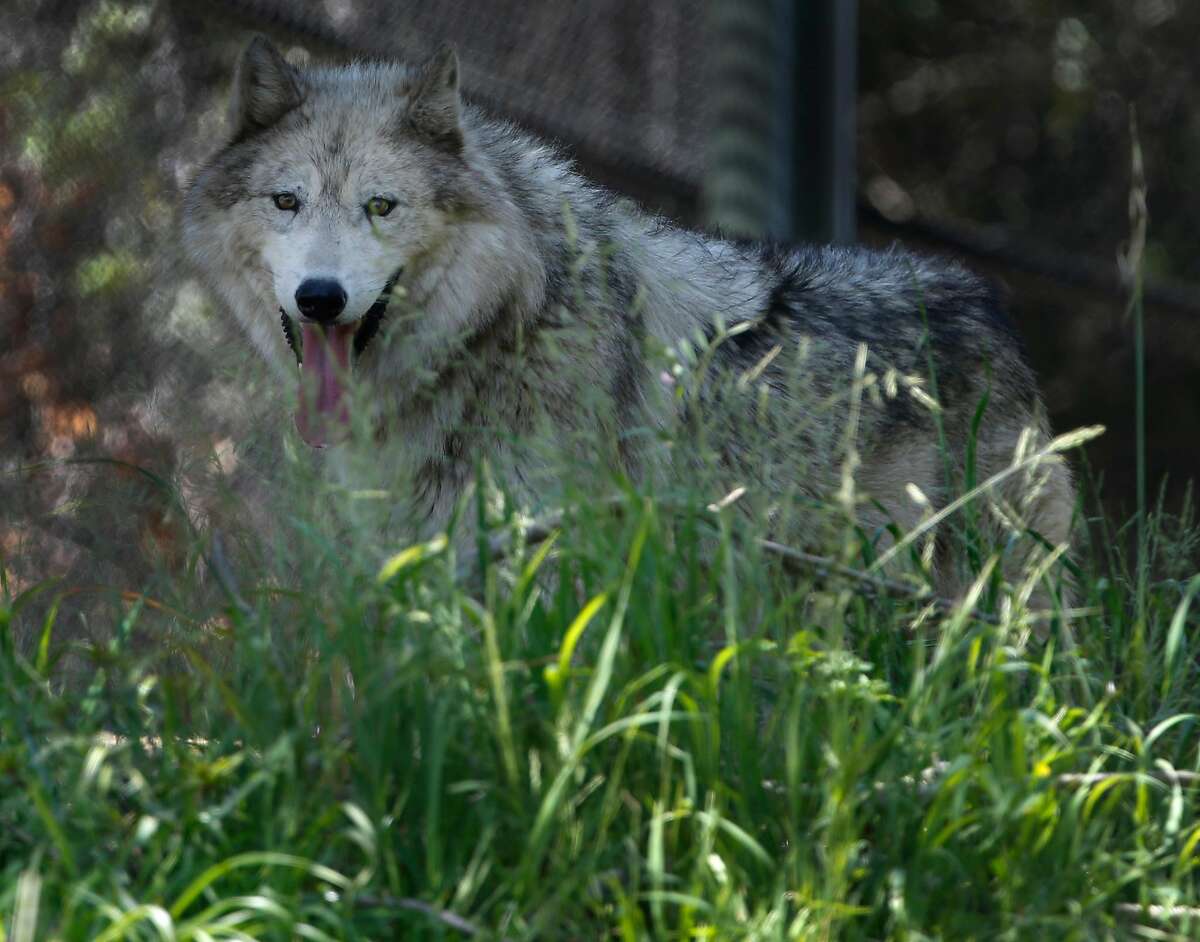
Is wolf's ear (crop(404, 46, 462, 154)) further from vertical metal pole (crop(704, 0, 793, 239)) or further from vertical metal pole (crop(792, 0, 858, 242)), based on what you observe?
vertical metal pole (crop(792, 0, 858, 242))

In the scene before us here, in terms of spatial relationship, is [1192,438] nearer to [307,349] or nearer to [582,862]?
[307,349]

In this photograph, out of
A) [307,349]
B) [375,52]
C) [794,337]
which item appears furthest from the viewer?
[375,52]

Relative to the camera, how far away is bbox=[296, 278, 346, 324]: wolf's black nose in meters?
3.81

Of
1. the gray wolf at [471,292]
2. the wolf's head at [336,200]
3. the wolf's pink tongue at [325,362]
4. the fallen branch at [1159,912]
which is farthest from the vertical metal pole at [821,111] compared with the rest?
the fallen branch at [1159,912]

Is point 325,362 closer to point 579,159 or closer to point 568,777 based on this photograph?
point 568,777

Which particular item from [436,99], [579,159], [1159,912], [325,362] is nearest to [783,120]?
[579,159]

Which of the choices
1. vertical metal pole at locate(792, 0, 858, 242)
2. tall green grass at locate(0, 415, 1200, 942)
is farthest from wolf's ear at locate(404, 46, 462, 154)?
vertical metal pole at locate(792, 0, 858, 242)

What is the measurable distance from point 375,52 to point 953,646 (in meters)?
3.66

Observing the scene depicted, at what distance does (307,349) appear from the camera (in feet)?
13.0

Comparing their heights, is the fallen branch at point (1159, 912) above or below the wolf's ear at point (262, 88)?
below

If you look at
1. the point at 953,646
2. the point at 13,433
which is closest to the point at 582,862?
the point at 953,646

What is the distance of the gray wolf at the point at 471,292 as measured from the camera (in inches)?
157

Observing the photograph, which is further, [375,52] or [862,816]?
[375,52]

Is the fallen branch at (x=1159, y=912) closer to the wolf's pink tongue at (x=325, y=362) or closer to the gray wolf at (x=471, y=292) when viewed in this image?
the gray wolf at (x=471, y=292)
